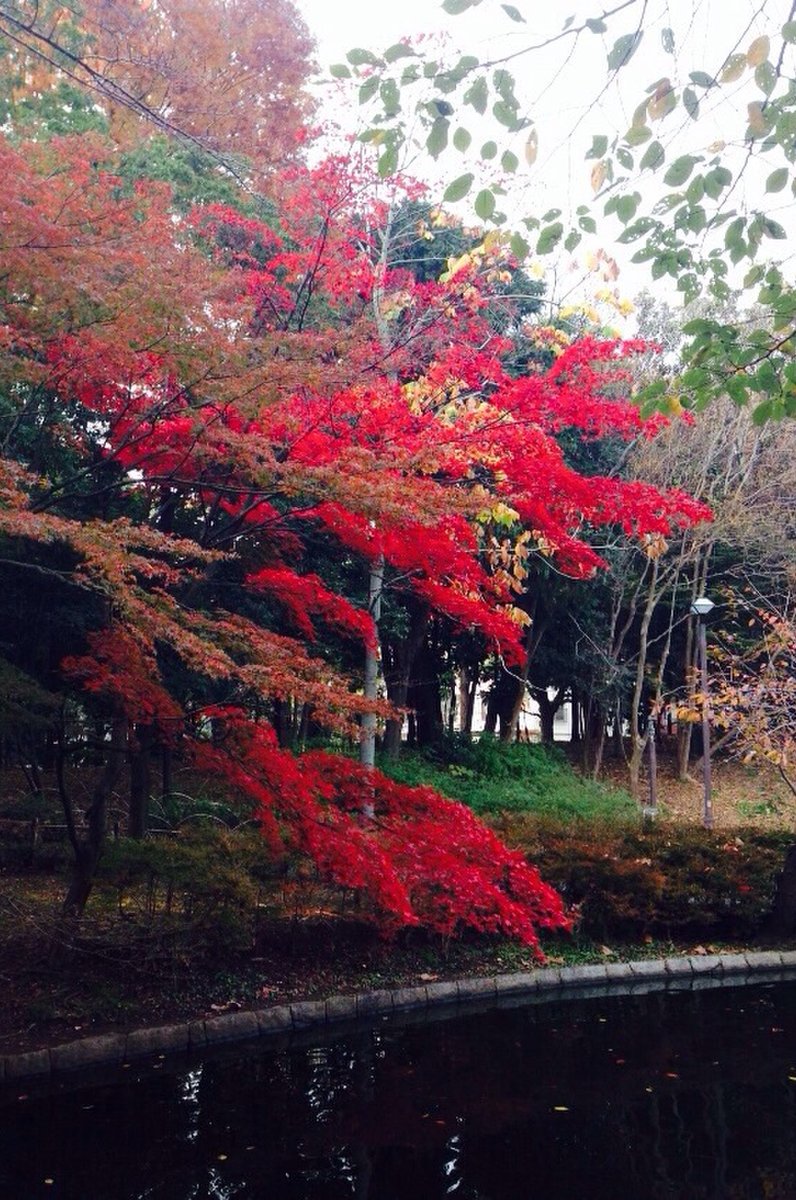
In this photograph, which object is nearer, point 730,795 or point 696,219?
point 696,219

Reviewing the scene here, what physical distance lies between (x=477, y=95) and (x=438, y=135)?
0.16 meters

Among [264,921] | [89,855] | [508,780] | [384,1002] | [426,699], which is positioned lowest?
[384,1002]

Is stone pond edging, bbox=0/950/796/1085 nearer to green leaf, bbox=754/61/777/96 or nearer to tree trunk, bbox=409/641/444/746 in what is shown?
green leaf, bbox=754/61/777/96

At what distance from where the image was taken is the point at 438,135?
3.07m

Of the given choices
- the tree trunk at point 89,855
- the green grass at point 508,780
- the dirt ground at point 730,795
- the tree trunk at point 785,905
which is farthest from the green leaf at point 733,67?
the dirt ground at point 730,795

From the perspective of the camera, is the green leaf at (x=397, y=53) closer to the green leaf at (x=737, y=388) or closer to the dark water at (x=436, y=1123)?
the green leaf at (x=737, y=388)

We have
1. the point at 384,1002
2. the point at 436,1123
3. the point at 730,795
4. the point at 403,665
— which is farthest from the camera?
the point at 730,795

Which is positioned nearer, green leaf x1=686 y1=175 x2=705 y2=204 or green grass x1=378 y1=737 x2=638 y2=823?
green leaf x1=686 y1=175 x2=705 y2=204

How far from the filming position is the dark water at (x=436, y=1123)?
4.84 metres

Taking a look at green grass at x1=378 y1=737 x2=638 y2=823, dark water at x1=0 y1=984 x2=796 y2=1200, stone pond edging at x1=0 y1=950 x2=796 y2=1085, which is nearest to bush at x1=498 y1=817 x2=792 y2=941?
stone pond edging at x1=0 y1=950 x2=796 y2=1085

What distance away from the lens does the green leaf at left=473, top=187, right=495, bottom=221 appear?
314 centimetres

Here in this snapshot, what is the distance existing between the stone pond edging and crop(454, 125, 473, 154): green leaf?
18.0 feet

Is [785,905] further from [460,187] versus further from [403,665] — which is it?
[460,187]

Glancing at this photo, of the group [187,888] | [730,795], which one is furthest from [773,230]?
[730,795]
